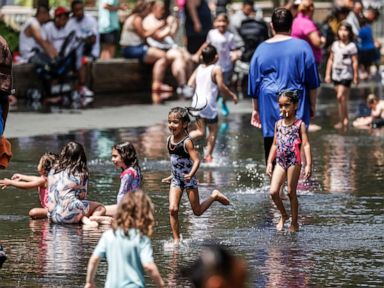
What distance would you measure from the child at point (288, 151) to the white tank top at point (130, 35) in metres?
15.1

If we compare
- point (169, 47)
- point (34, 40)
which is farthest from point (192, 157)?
point (169, 47)

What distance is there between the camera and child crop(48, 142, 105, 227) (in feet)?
37.1

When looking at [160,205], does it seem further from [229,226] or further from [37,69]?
[37,69]

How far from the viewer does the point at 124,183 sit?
10656 mm

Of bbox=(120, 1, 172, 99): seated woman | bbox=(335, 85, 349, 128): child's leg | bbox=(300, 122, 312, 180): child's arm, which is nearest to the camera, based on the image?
bbox=(300, 122, 312, 180): child's arm

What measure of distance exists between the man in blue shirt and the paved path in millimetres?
6551

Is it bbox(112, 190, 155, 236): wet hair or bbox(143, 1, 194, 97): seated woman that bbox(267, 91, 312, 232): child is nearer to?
bbox(112, 190, 155, 236): wet hair

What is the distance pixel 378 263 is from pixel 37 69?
14657 millimetres

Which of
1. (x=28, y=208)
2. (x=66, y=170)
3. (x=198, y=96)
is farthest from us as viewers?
(x=198, y=96)

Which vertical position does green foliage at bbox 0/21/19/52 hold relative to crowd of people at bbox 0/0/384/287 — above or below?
below

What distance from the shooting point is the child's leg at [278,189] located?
11.1 metres

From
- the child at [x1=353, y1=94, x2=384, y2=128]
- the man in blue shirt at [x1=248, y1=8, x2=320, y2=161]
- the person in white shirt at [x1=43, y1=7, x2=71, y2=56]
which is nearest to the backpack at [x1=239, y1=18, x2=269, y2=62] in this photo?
the person in white shirt at [x1=43, y1=7, x2=71, y2=56]

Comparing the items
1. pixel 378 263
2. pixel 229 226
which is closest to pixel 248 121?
pixel 229 226

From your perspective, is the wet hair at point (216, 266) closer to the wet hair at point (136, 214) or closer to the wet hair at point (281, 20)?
the wet hair at point (136, 214)
